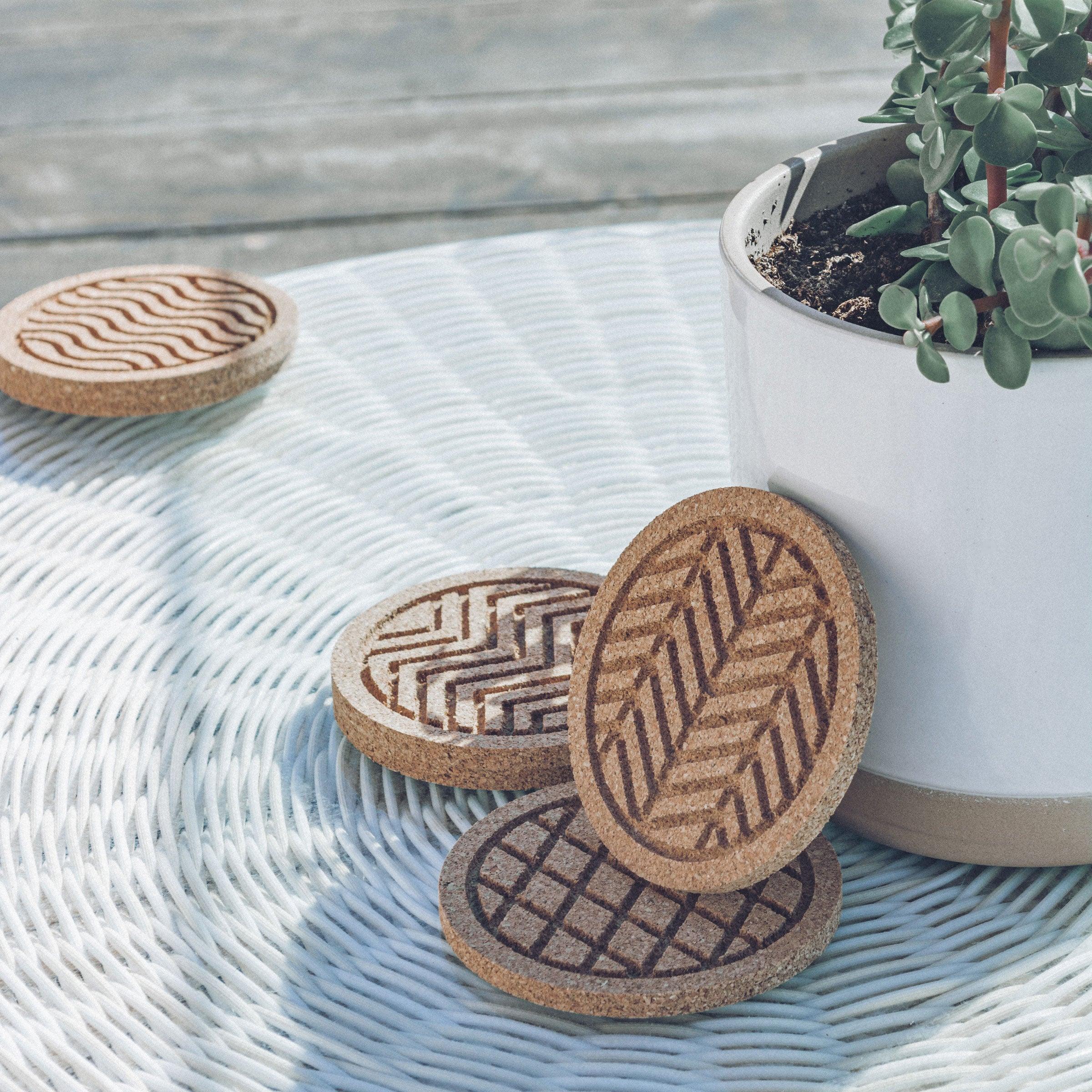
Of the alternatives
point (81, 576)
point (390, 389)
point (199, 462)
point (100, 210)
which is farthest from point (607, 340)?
point (100, 210)

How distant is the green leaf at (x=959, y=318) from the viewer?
456mm

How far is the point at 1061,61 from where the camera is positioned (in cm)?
49

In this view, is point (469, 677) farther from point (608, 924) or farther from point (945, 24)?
point (945, 24)

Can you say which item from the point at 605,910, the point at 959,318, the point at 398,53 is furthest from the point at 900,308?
the point at 398,53

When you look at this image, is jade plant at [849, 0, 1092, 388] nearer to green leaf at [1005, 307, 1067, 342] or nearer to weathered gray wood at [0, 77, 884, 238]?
green leaf at [1005, 307, 1067, 342]

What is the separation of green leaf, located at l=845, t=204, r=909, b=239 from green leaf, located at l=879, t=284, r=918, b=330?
0.31 feet

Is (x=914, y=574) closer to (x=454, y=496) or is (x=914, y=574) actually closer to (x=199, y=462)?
(x=454, y=496)

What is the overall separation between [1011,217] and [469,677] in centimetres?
33

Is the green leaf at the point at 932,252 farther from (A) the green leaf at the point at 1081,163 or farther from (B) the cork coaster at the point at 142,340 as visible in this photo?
(B) the cork coaster at the point at 142,340

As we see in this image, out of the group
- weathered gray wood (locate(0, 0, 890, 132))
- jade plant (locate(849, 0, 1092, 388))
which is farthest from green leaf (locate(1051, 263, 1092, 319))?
weathered gray wood (locate(0, 0, 890, 132))

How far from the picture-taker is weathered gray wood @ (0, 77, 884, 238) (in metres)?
2.36

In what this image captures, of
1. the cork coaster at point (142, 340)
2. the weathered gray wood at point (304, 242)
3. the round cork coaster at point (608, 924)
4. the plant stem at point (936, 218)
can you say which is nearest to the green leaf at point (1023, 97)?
the plant stem at point (936, 218)

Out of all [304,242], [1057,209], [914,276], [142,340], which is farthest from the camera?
[304,242]

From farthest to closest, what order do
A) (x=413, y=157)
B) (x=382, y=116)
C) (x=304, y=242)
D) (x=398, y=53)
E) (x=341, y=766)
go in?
(x=398, y=53)
(x=382, y=116)
(x=413, y=157)
(x=304, y=242)
(x=341, y=766)
